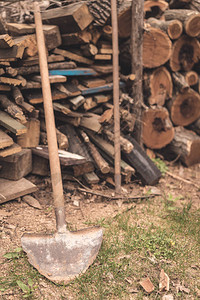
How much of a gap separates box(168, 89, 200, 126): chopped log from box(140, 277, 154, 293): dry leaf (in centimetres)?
342

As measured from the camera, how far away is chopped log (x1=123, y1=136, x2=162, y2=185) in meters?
3.99

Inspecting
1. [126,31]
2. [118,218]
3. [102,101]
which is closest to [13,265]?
[118,218]

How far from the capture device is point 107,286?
2.18 m

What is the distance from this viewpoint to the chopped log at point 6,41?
285cm

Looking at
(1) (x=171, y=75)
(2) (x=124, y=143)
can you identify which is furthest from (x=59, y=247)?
(1) (x=171, y=75)

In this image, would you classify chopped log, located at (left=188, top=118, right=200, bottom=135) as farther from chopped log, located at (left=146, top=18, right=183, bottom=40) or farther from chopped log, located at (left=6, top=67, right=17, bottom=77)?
chopped log, located at (left=6, top=67, right=17, bottom=77)

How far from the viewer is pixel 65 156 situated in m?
3.32

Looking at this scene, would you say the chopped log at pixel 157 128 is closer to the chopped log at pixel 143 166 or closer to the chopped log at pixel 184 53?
the chopped log at pixel 143 166

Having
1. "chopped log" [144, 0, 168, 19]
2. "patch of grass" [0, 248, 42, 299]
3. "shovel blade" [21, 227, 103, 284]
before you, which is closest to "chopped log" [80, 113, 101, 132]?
"shovel blade" [21, 227, 103, 284]

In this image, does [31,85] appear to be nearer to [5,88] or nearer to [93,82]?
[5,88]

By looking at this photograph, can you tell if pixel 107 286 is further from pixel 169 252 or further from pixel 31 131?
pixel 31 131

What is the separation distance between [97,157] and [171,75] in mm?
2294

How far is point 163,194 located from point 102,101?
166cm

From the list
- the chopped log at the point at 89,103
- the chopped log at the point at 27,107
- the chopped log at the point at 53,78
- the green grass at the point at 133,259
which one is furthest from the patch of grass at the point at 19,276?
the chopped log at the point at 89,103
